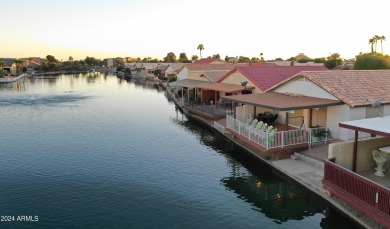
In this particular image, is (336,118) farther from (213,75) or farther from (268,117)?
(213,75)

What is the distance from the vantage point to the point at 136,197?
17.6 meters

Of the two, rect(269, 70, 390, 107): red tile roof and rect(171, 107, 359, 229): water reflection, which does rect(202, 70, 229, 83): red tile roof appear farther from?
rect(269, 70, 390, 107): red tile roof

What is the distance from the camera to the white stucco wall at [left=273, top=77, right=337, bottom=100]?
23172mm

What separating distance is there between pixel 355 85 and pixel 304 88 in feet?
10.9

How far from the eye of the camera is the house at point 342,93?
70.1 ft

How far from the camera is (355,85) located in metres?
23.3

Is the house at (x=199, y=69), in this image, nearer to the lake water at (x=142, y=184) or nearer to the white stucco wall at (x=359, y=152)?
the lake water at (x=142, y=184)

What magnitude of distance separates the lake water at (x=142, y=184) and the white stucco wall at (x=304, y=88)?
614 centimetres

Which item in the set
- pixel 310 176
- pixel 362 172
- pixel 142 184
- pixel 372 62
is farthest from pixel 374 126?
pixel 372 62

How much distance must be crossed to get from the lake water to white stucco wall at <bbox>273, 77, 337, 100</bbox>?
6145 millimetres

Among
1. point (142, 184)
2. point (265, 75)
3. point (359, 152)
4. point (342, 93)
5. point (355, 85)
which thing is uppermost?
point (265, 75)

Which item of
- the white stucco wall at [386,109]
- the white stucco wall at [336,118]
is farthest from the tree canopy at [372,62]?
the white stucco wall at [336,118]

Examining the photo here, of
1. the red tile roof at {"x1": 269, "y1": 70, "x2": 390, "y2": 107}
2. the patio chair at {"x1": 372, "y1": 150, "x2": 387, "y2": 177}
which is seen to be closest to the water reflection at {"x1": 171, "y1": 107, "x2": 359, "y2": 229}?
the patio chair at {"x1": 372, "y1": 150, "x2": 387, "y2": 177}

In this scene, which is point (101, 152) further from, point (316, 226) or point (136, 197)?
point (316, 226)
